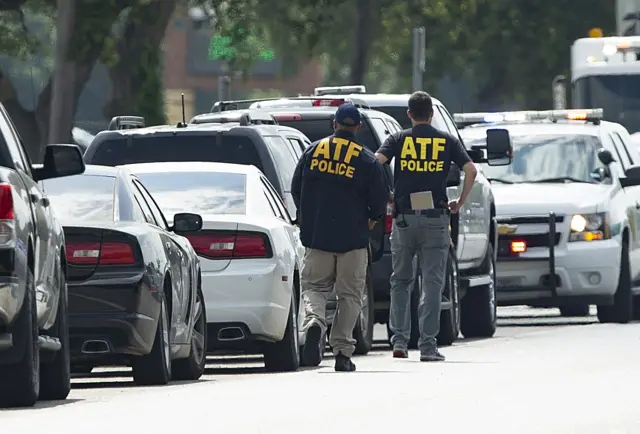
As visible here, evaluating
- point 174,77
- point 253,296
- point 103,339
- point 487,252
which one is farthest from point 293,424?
point 174,77

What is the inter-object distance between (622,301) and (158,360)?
32.4 feet

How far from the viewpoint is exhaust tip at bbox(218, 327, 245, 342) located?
15.4 meters

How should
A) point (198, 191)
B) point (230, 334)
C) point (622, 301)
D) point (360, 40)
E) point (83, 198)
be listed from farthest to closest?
point (360, 40)
point (622, 301)
point (198, 191)
point (230, 334)
point (83, 198)

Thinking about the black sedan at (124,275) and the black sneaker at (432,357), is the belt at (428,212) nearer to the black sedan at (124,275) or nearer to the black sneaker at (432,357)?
the black sneaker at (432,357)

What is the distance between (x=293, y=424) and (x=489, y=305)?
1018cm

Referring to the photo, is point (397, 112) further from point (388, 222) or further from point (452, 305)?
point (388, 222)

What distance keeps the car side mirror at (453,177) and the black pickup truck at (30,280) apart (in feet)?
16.8

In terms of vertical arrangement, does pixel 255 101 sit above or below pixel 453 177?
above

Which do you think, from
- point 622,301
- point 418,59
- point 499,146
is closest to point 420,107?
point 499,146

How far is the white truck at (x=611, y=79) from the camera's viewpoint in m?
32.8

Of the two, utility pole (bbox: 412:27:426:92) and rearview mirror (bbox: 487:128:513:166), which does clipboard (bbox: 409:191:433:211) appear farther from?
utility pole (bbox: 412:27:426:92)

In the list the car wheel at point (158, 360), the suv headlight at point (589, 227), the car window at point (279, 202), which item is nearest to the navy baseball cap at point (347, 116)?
the car window at point (279, 202)

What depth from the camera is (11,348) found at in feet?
37.4

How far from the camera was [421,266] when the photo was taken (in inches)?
647
